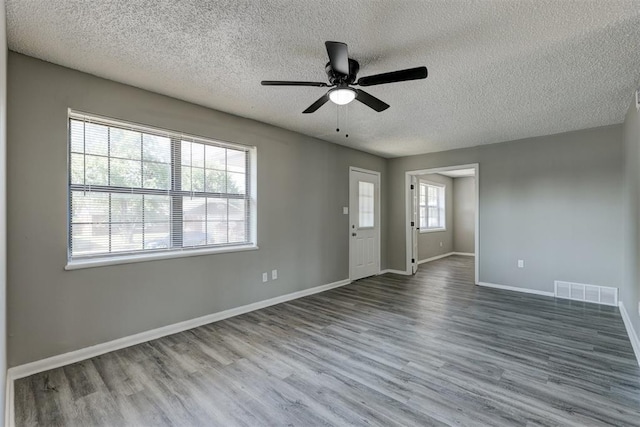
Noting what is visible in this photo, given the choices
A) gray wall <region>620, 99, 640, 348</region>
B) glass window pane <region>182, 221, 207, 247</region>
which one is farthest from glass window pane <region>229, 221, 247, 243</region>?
gray wall <region>620, 99, 640, 348</region>

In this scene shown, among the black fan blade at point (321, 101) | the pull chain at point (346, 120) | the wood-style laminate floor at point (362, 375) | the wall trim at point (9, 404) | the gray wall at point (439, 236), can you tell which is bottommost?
the wood-style laminate floor at point (362, 375)

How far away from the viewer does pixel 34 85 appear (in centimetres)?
244

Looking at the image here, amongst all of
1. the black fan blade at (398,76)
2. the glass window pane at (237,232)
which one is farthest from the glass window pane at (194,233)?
the black fan blade at (398,76)

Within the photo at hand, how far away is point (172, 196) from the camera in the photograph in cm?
327

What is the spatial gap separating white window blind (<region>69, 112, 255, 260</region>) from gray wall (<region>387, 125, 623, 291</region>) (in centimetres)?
405

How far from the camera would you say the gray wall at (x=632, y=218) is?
2904mm

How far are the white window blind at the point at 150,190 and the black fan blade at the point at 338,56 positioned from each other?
2080mm

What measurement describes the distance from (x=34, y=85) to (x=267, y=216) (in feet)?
8.38

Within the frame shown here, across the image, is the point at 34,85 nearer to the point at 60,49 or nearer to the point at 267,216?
the point at 60,49

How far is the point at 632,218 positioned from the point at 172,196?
16.5 ft

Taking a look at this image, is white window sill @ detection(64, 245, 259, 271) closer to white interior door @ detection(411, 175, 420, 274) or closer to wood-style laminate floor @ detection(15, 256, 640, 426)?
wood-style laminate floor @ detection(15, 256, 640, 426)

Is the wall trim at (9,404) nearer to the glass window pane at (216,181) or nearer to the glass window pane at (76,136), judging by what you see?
the glass window pane at (76,136)

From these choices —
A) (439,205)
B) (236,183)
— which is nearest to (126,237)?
(236,183)

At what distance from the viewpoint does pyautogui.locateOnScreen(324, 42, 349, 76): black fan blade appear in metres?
1.82
